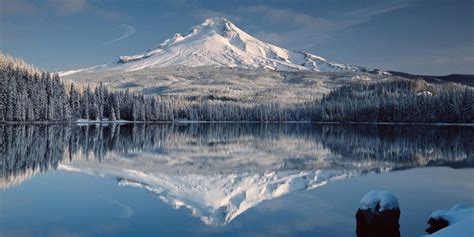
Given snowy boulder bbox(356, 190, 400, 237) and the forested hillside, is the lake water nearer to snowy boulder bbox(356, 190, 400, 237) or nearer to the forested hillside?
snowy boulder bbox(356, 190, 400, 237)

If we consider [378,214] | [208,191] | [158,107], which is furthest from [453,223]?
[158,107]

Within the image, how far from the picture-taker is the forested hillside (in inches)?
3570

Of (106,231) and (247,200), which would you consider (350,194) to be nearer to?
(247,200)

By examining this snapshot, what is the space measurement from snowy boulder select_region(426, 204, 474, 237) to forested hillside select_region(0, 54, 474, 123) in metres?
87.9

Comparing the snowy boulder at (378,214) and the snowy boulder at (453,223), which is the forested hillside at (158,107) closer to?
the snowy boulder at (378,214)

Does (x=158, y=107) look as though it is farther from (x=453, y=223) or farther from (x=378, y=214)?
(x=453, y=223)

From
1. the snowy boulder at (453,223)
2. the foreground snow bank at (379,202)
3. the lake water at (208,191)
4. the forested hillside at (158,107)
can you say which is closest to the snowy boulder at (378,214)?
the foreground snow bank at (379,202)

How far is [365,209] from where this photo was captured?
1234cm

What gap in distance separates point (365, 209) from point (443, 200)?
291 inches

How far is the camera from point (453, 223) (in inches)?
475

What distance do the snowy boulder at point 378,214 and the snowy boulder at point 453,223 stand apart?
3.97 feet

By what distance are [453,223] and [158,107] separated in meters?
127

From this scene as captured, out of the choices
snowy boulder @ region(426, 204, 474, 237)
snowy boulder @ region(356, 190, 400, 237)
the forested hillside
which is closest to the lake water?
snowy boulder @ region(426, 204, 474, 237)

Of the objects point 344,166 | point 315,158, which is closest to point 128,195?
point 344,166
